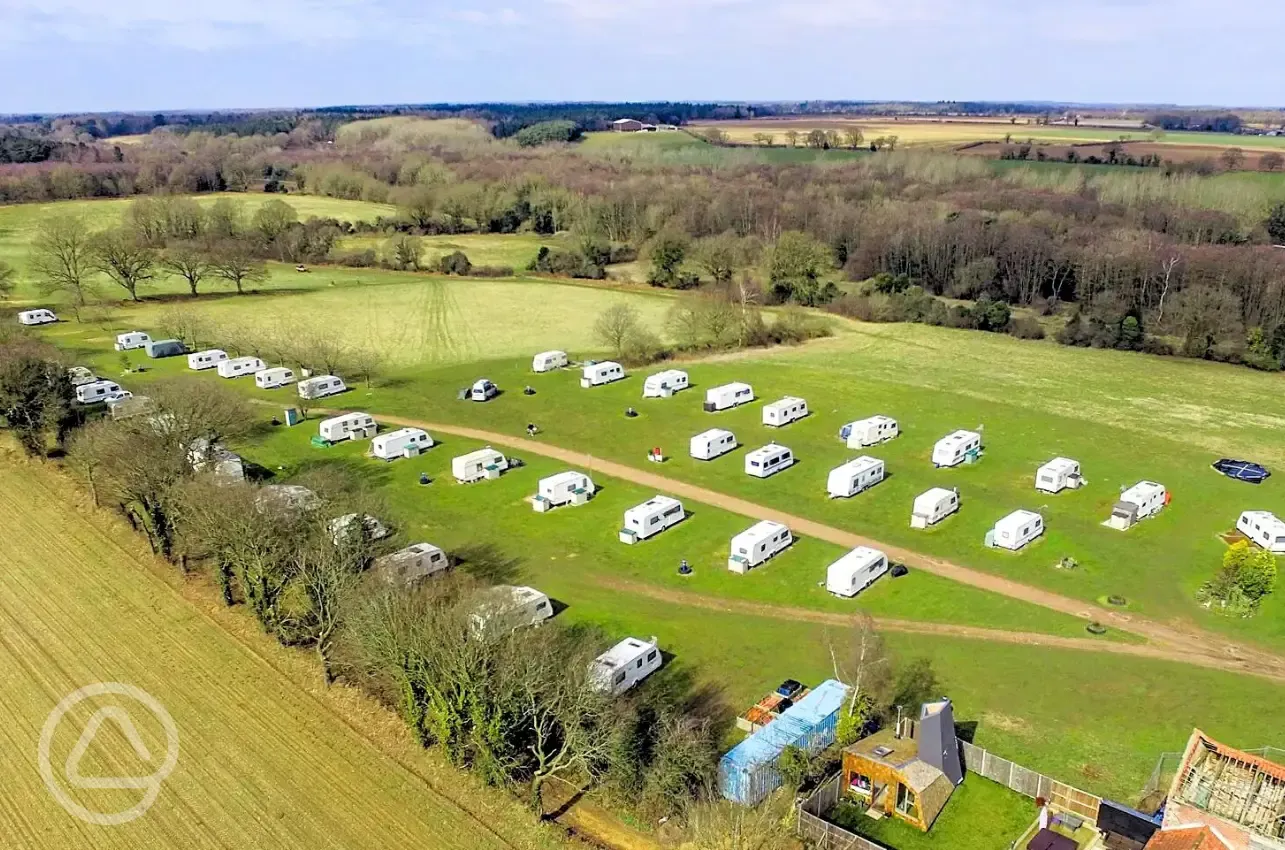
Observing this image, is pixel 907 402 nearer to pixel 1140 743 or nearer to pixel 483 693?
pixel 1140 743

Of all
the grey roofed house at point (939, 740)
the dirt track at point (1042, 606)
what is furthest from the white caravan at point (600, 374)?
the grey roofed house at point (939, 740)

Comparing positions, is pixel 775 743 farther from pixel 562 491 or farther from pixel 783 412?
pixel 783 412

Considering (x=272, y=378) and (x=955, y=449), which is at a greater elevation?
(x=272, y=378)

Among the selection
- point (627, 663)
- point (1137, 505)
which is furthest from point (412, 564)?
point (1137, 505)

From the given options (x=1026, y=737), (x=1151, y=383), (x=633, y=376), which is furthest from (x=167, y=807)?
(x=1151, y=383)

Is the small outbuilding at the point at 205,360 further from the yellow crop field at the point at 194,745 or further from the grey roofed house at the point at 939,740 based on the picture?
the grey roofed house at the point at 939,740

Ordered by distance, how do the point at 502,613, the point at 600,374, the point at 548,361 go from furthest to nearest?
1. the point at 548,361
2. the point at 600,374
3. the point at 502,613
